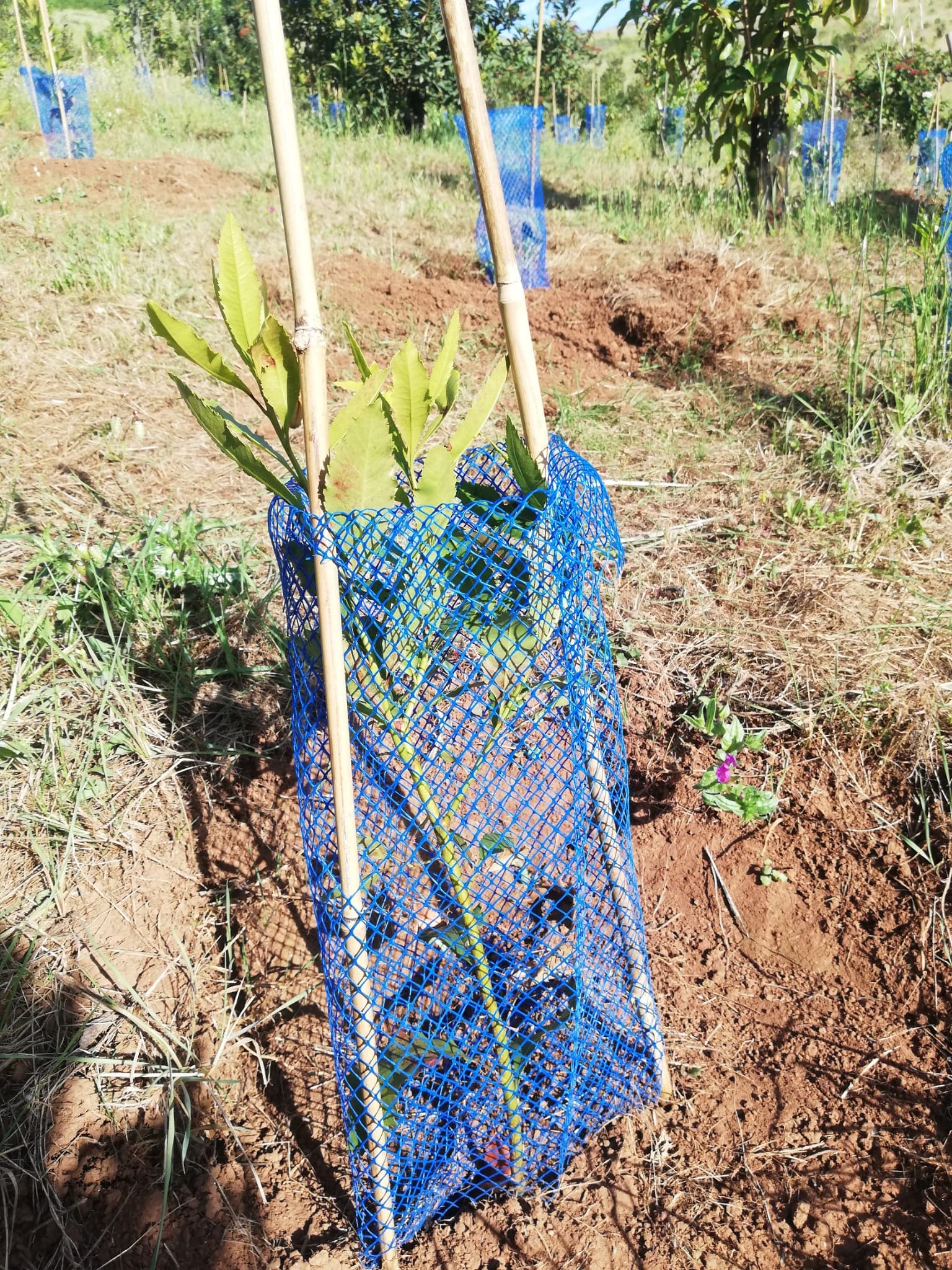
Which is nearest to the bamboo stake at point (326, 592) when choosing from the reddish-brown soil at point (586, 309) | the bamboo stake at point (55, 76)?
the reddish-brown soil at point (586, 309)

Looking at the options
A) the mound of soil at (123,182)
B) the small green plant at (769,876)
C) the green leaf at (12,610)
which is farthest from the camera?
the mound of soil at (123,182)

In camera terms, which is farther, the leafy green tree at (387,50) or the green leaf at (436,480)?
the leafy green tree at (387,50)

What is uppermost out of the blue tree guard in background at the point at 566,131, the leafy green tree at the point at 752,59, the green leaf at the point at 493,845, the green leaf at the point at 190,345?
the blue tree guard in background at the point at 566,131

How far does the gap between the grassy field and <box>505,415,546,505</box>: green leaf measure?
966 mm

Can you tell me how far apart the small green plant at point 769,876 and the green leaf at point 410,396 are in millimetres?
1157

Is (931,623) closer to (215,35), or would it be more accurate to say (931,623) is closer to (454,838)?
(454,838)

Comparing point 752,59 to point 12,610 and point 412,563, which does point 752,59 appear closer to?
point 12,610

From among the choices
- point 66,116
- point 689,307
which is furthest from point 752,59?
point 66,116

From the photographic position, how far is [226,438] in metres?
0.94

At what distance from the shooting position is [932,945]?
1.51 meters

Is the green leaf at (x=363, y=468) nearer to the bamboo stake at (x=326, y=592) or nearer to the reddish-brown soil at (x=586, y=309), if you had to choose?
the bamboo stake at (x=326, y=592)

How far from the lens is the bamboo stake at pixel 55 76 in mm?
5449

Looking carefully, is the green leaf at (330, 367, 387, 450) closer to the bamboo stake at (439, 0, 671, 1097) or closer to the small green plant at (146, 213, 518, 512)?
the small green plant at (146, 213, 518, 512)

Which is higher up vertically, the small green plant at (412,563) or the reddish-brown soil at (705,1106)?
the small green plant at (412,563)
